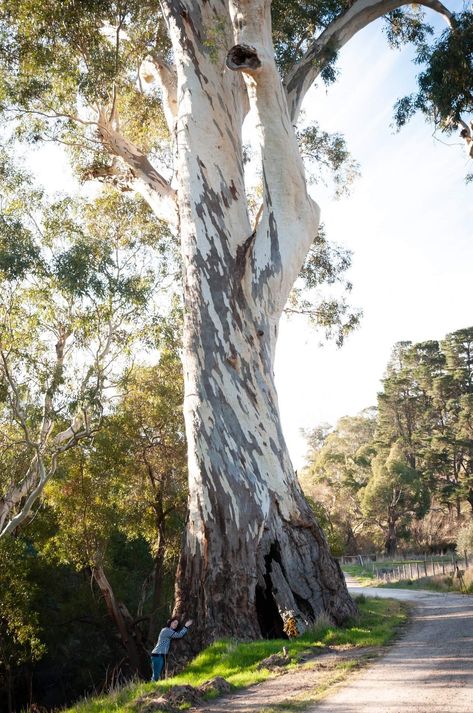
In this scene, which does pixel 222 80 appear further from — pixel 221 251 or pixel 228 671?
pixel 228 671

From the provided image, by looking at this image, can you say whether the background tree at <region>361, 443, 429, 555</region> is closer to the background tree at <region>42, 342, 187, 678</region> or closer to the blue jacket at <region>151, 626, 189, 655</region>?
the background tree at <region>42, 342, 187, 678</region>

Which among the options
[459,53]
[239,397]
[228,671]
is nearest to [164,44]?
[459,53]

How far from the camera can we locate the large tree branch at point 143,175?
12648 mm

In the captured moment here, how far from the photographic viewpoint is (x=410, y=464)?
4275 centimetres

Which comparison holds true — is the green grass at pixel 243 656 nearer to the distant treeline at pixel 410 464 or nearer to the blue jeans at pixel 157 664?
the blue jeans at pixel 157 664

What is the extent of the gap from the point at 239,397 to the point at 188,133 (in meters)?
4.64

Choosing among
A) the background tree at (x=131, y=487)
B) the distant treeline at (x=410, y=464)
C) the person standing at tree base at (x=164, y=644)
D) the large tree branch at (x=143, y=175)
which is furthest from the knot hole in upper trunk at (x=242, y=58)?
the distant treeline at (x=410, y=464)

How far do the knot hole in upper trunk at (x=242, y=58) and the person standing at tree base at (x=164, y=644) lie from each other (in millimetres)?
8362

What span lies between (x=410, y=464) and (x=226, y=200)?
1393 inches

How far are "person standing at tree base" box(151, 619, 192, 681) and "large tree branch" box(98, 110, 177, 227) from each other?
6997 mm

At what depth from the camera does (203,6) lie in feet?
40.1

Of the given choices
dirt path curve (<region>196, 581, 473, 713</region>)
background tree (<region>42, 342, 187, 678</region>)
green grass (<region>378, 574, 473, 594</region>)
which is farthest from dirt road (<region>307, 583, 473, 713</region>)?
background tree (<region>42, 342, 187, 678</region>)

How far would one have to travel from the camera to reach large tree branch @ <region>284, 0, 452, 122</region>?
42.9 ft

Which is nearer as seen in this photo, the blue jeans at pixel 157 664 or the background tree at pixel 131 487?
the blue jeans at pixel 157 664
